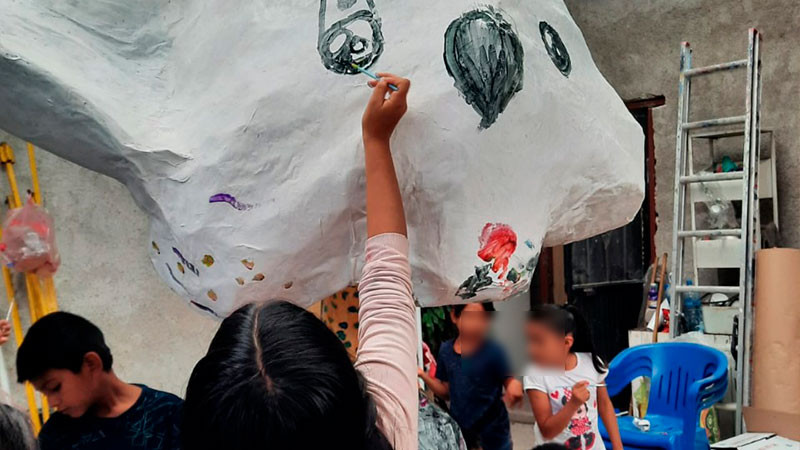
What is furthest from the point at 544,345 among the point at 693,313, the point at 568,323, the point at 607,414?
the point at 693,313

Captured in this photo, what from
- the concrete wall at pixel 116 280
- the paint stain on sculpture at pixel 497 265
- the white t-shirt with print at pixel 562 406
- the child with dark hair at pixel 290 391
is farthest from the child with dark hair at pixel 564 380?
the concrete wall at pixel 116 280

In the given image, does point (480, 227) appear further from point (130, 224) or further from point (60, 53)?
point (130, 224)

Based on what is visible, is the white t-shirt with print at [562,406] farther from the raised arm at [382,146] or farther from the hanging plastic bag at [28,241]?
the hanging plastic bag at [28,241]

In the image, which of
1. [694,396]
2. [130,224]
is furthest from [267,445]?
[694,396]

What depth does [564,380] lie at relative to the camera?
146 cm

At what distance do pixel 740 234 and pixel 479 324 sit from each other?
1.79 metres

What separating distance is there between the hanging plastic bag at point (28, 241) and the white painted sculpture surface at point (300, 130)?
3.22 feet

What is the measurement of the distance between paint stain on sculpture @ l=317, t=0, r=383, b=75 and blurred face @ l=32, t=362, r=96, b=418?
563 millimetres

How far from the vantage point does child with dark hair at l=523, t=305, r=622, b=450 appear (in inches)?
51.9

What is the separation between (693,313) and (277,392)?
2.76m

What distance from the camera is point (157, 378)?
82.7 inches

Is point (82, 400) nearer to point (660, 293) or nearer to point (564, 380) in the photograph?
point (564, 380)

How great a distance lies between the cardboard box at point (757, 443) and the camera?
2.18m

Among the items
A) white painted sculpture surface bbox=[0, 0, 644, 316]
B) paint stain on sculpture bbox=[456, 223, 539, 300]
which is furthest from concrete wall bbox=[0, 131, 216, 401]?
paint stain on sculpture bbox=[456, 223, 539, 300]
